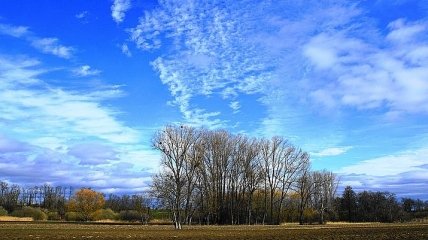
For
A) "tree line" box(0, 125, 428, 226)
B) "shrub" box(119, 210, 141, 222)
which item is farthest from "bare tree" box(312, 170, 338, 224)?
"shrub" box(119, 210, 141, 222)

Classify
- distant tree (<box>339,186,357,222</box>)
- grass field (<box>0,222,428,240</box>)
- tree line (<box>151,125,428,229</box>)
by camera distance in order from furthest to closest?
distant tree (<box>339,186,357,222</box>) < tree line (<box>151,125,428,229</box>) < grass field (<box>0,222,428,240</box>)

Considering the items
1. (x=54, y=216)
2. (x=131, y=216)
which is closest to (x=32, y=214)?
(x=54, y=216)

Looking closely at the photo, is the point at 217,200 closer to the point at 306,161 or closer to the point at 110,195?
the point at 306,161

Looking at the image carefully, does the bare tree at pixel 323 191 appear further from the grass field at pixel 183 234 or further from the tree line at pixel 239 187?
the grass field at pixel 183 234

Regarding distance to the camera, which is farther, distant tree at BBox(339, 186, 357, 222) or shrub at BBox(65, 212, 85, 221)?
distant tree at BBox(339, 186, 357, 222)

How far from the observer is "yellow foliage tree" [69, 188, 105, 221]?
4206 inches

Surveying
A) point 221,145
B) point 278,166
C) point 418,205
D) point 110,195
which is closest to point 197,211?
point 221,145

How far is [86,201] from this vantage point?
360 ft

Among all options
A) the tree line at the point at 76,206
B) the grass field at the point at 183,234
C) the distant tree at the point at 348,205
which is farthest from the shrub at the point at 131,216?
the distant tree at the point at 348,205

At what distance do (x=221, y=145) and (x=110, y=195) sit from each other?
76.5 m

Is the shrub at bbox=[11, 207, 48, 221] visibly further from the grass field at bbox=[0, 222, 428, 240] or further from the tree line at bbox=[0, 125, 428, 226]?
the grass field at bbox=[0, 222, 428, 240]

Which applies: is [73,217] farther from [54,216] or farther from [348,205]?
[348,205]

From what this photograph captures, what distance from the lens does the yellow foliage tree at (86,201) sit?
351 feet

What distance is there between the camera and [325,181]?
122250mm
